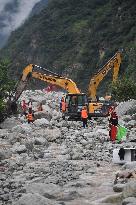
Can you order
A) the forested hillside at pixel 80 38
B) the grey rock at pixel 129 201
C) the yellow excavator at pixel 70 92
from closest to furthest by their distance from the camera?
1. the grey rock at pixel 129 201
2. the yellow excavator at pixel 70 92
3. the forested hillside at pixel 80 38

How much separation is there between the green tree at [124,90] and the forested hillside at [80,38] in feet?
66.0

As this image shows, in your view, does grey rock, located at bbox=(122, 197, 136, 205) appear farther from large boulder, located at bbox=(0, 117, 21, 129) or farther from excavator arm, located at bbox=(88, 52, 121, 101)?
excavator arm, located at bbox=(88, 52, 121, 101)

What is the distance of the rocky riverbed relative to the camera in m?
10.9

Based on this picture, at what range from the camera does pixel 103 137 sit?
2231cm

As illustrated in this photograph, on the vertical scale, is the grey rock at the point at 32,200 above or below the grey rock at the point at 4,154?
below

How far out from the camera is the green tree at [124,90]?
43.4 m

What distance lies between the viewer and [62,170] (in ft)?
48.0

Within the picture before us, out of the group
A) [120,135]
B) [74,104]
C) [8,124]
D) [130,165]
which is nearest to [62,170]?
[130,165]

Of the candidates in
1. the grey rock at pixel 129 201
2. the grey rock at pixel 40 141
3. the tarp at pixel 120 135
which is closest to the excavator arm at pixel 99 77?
the tarp at pixel 120 135

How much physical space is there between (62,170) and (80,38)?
111 metres

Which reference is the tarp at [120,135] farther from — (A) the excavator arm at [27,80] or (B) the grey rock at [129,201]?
(A) the excavator arm at [27,80]

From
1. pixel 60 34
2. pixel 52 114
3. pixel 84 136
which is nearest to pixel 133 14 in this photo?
pixel 60 34

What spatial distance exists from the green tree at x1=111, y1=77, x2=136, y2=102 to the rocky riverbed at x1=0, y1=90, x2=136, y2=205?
1835cm

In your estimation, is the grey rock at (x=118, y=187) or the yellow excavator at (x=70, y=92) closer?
the grey rock at (x=118, y=187)
